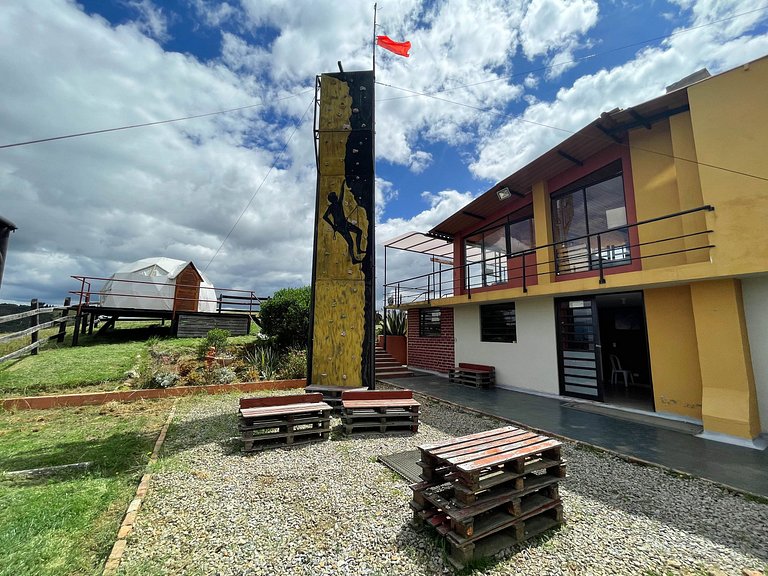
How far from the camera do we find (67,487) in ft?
11.4

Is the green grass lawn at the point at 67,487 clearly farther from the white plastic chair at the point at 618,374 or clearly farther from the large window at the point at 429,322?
the white plastic chair at the point at 618,374

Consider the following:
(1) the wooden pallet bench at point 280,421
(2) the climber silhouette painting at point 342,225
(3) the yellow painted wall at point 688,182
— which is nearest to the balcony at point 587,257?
(3) the yellow painted wall at point 688,182

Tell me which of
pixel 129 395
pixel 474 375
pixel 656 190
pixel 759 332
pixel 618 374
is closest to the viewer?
pixel 759 332

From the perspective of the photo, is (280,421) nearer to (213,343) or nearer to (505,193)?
(213,343)

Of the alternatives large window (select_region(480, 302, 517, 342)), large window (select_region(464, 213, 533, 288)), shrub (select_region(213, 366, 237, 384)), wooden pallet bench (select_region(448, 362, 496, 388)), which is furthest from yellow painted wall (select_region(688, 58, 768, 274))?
shrub (select_region(213, 366, 237, 384))

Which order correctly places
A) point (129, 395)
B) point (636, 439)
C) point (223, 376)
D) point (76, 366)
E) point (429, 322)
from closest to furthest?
A: point (636, 439) < point (129, 395) < point (76, 366) < point (223, 376) < point (429, 322)

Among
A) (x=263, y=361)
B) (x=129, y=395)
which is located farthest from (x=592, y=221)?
(x=129, y=395)

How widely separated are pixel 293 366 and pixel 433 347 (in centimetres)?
586

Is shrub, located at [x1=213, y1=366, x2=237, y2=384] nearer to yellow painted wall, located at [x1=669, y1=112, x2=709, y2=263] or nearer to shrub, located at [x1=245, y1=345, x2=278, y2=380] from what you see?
shrub, located at [x1=245, y1=345, x2=278, y2=380]

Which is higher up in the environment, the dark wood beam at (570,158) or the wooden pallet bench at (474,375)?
the dark wood beam at (570,158)

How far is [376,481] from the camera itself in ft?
12.3

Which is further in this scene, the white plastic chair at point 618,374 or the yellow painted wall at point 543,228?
the white plastic chair at point 618,374

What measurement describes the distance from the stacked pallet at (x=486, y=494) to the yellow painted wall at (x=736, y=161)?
16.2 ft

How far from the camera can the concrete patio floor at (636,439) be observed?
3963 mm
